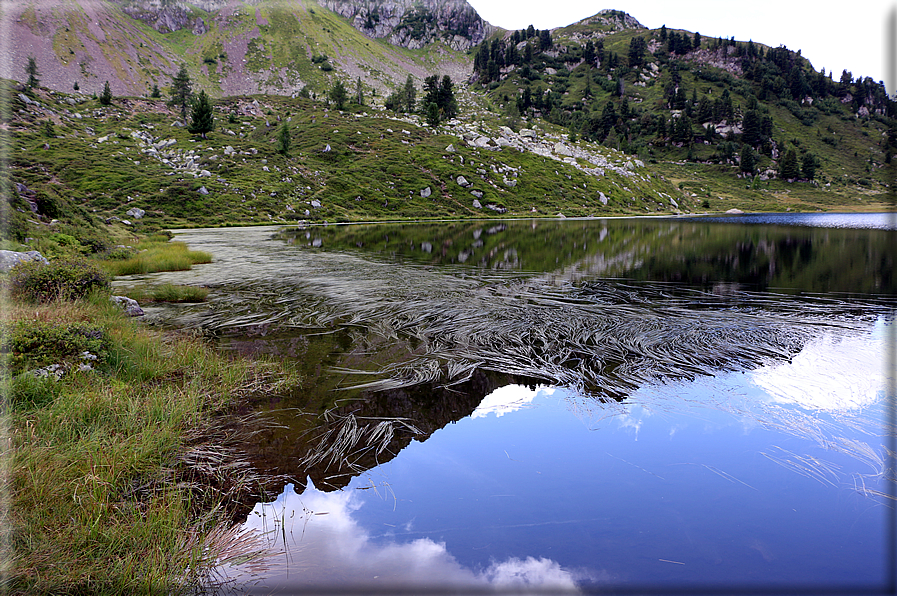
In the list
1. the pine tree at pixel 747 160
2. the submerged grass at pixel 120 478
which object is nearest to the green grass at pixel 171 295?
the submerged grass at pixel 120 478

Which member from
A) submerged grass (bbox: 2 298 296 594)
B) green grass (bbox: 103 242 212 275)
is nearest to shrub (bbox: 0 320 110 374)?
submerged grass (bbox: 2 298 296 594)

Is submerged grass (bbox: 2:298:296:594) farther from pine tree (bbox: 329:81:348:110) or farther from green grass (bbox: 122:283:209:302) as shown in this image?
pine tree (bbox: 329:81:348:110)

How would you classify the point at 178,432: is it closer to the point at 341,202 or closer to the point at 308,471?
the point at 308,471

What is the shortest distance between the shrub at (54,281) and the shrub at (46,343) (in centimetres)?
354

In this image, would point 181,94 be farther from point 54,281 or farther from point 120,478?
point 120,478

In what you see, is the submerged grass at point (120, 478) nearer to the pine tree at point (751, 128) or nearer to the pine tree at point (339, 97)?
the pine tree at point (339, 97)

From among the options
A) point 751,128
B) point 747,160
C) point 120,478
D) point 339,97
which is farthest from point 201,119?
point 751,128

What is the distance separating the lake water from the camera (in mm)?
3861

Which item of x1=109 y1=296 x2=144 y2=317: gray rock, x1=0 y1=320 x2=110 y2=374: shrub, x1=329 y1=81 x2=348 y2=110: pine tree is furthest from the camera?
x1=329 y1=81 x2=348 y2=110: pine tree

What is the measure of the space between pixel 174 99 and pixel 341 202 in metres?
79.8

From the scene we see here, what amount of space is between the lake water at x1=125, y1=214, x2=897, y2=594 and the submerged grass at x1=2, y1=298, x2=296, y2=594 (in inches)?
21.4

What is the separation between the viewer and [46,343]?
7.09 m

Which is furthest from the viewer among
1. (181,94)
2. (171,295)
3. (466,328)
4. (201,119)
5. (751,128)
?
(751,128)

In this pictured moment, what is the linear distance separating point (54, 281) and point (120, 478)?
9.53 metres
